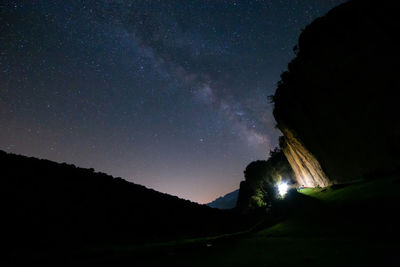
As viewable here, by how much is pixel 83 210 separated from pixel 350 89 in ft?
76.9

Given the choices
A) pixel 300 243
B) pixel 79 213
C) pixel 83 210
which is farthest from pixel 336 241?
pixel 83 210

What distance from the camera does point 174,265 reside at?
17.7 feet

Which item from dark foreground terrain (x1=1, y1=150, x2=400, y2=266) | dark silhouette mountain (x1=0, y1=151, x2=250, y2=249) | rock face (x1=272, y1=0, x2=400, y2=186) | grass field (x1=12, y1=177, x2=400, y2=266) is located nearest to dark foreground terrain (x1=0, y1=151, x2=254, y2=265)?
dark silhouette mountain (x1=0, y1=151, x2=250, y2=249)

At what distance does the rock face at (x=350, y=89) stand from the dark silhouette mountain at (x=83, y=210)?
48.1 ft

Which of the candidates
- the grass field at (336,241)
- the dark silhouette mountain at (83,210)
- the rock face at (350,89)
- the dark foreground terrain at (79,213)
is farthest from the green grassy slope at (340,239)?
the dark silhouette mountain at (83,210)

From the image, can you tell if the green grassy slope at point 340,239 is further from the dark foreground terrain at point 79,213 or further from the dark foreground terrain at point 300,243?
the dark foreground terrain at point 79,213

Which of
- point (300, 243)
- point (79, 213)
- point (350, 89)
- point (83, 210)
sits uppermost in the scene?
point (350, 89)

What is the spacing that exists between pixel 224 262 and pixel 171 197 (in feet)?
73.2

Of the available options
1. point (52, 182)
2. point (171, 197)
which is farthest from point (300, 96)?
point (52, 182)

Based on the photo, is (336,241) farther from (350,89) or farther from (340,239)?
(350,89)

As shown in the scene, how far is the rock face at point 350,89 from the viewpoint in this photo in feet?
33.4

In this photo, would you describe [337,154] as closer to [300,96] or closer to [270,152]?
[300,96]

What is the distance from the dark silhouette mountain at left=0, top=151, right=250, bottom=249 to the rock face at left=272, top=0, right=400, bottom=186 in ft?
48.1

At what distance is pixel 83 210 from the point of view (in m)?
15.9
